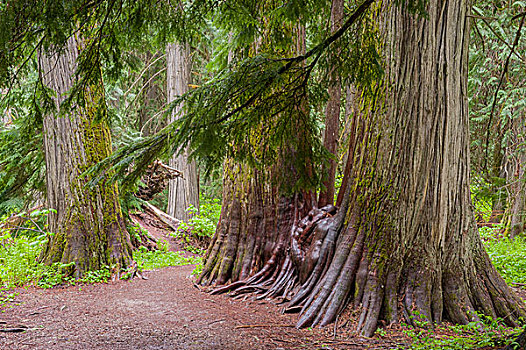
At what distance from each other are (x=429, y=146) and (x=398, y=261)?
1.32m

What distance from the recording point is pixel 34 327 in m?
4.20

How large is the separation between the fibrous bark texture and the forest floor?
41 centimetres

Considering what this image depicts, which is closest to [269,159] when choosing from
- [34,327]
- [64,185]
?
[34,327]

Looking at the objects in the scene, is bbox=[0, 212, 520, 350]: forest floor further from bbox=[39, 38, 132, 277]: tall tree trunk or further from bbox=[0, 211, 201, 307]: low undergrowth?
bbox=[39, 38, 132, 277]: tall tree trunk

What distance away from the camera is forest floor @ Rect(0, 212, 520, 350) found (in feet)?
12.5


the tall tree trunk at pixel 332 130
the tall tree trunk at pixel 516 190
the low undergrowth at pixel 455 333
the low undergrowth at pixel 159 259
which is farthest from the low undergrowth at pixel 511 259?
the low undergrowth at pixel 159 259

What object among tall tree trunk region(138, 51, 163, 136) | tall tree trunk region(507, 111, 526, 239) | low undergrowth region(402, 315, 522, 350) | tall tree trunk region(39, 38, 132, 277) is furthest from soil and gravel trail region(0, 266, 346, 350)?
tall tree trunk region(138, 51, 163, 136)

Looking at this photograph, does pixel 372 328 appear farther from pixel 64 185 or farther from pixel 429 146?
pixel 64 185

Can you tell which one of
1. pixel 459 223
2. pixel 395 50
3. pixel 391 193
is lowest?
pixel 459 223

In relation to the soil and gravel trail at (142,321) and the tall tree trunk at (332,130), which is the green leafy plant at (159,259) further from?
the tall tree trunk at (332,130)

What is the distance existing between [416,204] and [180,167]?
10.2 meters

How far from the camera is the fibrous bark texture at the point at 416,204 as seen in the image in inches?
175

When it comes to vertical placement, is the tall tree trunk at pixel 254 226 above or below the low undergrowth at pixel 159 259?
above

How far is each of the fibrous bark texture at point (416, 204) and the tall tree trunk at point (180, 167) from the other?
9347 mm
